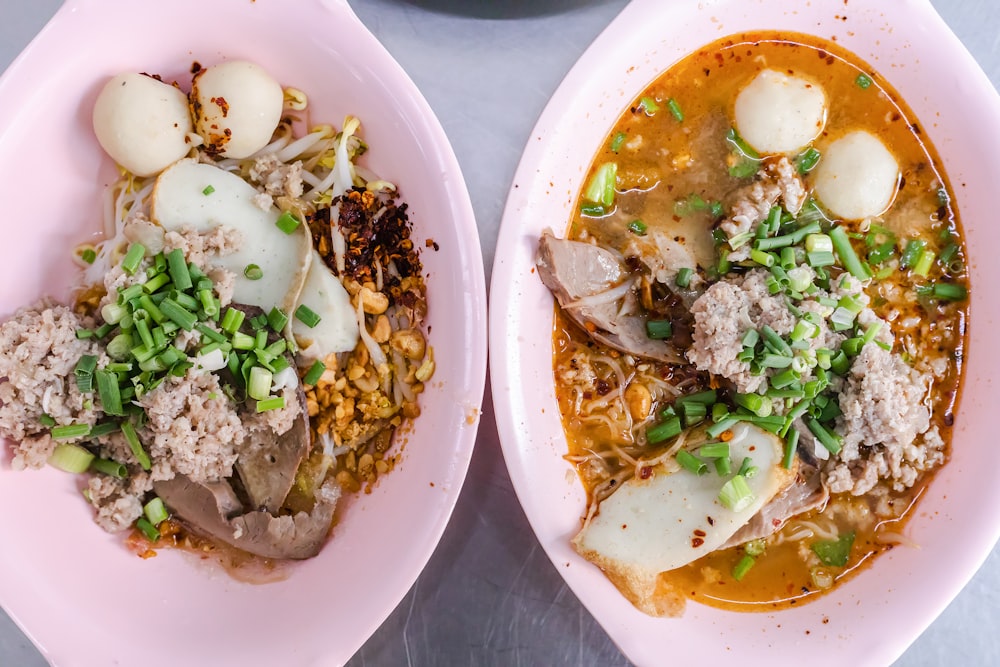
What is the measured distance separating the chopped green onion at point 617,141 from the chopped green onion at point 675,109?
0.14 meters

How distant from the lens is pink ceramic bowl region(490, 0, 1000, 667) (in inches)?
65.2

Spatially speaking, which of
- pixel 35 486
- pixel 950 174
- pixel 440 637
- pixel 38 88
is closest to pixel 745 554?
pixel 440 637

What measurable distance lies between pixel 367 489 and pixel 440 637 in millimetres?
556

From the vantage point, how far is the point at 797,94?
5.74ft

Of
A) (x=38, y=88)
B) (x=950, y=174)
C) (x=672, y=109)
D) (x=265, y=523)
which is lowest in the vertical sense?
(x=265, y=523)

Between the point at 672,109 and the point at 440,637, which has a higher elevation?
the point at 672,109

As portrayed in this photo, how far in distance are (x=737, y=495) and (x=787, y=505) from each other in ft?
0.64

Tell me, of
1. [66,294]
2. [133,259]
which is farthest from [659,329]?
[66,294]

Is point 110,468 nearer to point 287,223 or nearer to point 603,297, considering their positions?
point 287,223

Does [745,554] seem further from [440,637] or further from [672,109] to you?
[672,109]

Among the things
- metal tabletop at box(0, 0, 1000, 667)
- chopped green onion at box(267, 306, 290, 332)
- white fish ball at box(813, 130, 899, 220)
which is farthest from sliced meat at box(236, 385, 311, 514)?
white fish ball at box(813, 130, 899, 220)

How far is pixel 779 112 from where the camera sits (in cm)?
175

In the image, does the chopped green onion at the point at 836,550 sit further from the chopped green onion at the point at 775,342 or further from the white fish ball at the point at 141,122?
the white fish ball at the point at 141,122

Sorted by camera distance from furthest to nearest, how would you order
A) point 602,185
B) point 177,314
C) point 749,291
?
point 602,185 → point 749,291 → point 177,314
